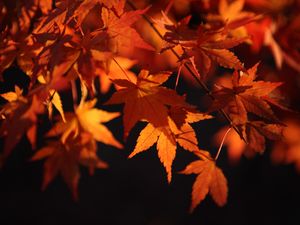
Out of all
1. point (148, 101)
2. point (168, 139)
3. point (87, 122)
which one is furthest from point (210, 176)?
point (87, 122)

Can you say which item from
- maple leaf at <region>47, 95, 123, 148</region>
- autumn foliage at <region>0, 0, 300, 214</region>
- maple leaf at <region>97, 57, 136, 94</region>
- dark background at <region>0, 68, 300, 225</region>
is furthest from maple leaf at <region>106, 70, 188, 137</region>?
dark background at <region>0, 68, 300, 225</region>

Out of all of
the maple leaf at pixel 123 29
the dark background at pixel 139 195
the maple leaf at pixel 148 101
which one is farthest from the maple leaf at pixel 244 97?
the dark background at pixel 139 195

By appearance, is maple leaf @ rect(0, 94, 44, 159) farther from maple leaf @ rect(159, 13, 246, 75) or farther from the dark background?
the dark background

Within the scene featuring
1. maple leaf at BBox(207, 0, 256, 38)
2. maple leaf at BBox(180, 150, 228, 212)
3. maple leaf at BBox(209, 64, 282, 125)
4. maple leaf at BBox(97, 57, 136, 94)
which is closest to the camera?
maple leaf at BBox(209, 64, 282, 125)

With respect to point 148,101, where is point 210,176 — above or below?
below

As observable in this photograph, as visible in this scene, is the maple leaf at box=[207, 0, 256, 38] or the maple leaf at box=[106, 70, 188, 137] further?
the maple leaf at box=[207, 0, 256, 38]

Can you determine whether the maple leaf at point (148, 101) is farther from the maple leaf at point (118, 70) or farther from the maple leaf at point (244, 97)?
the maple leaf at point (118, 70)

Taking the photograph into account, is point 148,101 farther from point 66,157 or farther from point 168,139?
point 66,157

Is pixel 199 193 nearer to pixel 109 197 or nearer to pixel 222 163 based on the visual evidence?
pixel 109 197
